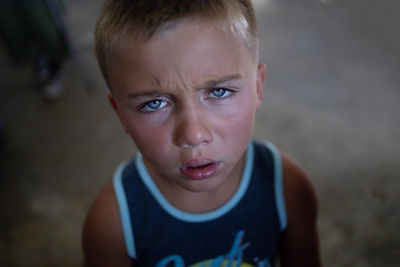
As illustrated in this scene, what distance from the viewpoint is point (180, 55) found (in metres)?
0.53

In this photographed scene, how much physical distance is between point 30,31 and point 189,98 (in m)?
2.11

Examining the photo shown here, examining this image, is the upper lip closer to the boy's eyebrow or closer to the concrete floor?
the boy's eyebrow

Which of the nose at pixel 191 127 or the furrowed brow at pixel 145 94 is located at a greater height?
the furrowed brow at pixel 145 94

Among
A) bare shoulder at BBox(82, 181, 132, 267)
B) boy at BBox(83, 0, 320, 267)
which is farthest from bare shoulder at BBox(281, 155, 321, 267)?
Result: bare shoulder at BBox(82, 181, 132, 267)

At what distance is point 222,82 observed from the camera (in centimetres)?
56

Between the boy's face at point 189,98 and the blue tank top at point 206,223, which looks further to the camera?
the blue tank top at point 206,223

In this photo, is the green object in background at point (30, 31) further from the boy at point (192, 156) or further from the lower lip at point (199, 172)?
the lower lip at point (199, 172)

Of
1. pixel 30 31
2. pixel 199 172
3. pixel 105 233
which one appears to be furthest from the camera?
pixel 30 31

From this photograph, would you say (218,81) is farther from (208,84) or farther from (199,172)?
(199,172)

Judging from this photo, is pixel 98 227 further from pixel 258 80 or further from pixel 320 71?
pixel 320 71

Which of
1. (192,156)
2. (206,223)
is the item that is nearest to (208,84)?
(192,156)

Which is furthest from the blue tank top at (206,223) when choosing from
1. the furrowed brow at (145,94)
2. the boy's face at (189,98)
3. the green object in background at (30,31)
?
the green object in background at (30,31)

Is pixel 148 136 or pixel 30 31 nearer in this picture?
pixel 148 136

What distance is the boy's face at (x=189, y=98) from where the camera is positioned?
53 centimetres
